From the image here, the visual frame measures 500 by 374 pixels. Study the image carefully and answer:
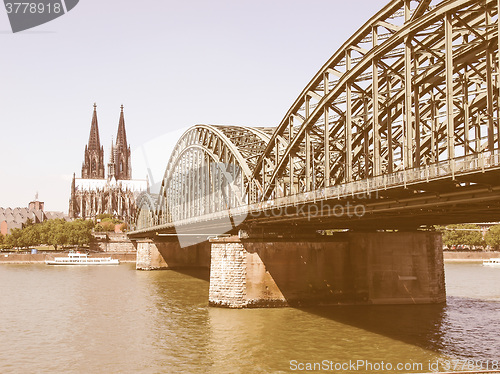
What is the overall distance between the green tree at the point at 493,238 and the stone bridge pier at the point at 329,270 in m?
105

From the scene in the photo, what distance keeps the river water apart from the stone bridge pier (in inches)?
60.3

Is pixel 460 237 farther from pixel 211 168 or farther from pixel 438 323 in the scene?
pixel 438 323

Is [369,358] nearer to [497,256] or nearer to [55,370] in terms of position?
[55,370]

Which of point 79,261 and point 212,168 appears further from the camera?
point 79,261

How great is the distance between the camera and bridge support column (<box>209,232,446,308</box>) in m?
45.7

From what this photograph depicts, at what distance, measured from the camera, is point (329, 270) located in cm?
4731

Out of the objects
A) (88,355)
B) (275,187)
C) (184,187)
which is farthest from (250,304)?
(184,187)

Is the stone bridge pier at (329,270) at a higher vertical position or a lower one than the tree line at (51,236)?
lower

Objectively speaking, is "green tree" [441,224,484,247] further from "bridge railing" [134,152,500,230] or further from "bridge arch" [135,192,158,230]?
"bridge railing" [134,152,500,230]

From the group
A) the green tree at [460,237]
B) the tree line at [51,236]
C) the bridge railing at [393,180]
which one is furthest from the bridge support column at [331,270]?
the tree line at [51,236]

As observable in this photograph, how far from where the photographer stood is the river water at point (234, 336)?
28344 mm

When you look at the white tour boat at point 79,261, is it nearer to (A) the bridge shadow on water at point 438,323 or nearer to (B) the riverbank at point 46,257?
(B) the riverbank at point 46,257

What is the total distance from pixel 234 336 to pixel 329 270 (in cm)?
1482

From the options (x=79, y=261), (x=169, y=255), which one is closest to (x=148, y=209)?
(x=79, y=261)
